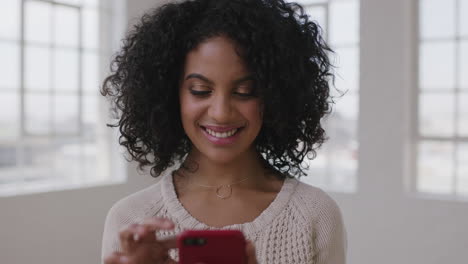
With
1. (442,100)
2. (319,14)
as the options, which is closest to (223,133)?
(442,100)

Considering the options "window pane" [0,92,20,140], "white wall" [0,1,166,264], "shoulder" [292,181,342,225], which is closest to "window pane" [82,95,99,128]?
"white wall" [0,1,166,264]

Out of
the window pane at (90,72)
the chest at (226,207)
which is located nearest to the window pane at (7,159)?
the window pane at (90,72)

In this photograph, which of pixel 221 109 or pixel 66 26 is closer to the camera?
pixel 221 109

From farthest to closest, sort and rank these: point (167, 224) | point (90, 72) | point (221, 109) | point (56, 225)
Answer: point (90, 72)
point (56, 225)
point (221, 109)
point (167, 224)

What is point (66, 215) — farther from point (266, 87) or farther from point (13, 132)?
point (266, 87)

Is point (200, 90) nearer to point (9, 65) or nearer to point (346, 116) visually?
point (9, 65)

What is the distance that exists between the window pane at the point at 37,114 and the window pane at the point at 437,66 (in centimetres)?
298

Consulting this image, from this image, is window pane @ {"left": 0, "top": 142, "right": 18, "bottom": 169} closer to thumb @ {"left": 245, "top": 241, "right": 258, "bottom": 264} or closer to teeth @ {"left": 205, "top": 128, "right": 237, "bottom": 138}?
teeth @ {"left": 205, "top": 128, "right": 237, "bottom": 138}

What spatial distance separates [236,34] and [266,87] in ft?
0.46

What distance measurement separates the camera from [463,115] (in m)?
4.30

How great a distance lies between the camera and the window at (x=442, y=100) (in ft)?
14.1

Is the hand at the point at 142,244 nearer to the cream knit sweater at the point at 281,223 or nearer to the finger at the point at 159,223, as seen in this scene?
the finger at the point at 159,223

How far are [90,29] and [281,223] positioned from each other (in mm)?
3823

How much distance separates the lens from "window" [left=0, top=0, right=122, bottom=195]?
4.00 metres
